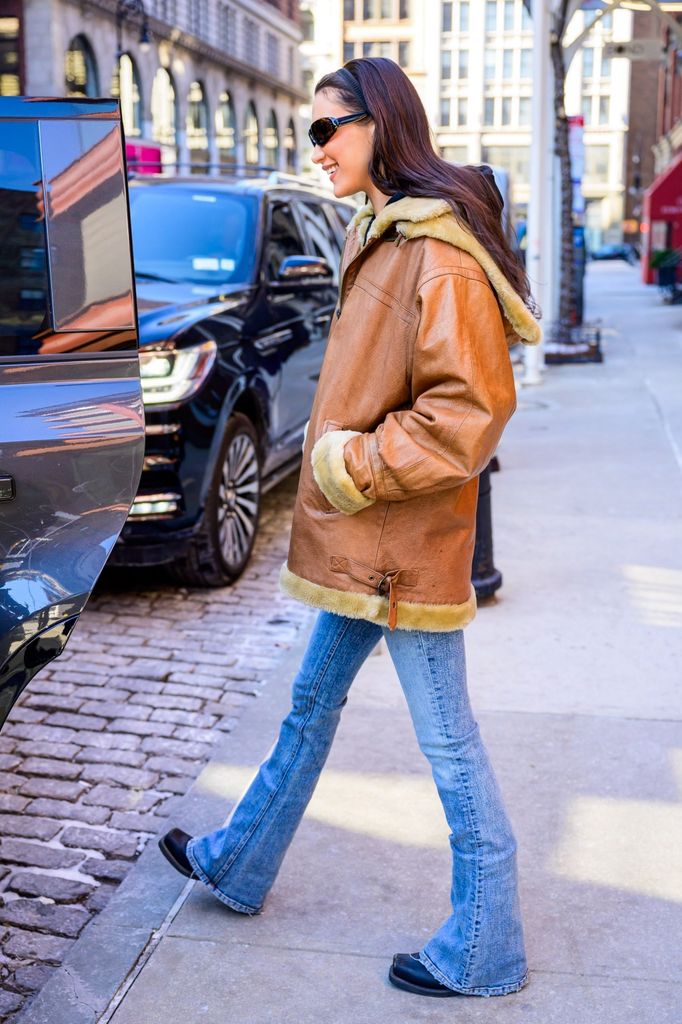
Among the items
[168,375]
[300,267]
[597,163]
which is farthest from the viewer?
[597,163]

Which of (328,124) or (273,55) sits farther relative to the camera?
(273,55)

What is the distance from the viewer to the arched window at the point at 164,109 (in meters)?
50.6

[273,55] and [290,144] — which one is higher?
[273,55]

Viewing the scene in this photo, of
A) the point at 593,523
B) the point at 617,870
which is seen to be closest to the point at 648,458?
the point at 593,523

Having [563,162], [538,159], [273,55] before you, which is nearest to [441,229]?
[538,159]

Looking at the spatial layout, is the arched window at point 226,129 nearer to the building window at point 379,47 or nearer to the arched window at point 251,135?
the arched window at point 251,135

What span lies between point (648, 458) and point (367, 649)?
6.80m

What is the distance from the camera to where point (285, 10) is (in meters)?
73.6

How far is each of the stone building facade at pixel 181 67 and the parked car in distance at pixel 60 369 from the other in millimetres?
24005

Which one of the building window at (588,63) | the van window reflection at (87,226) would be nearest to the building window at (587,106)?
the building window at (588,63)

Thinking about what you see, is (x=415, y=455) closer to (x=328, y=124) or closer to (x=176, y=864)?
(x=328, y=124)

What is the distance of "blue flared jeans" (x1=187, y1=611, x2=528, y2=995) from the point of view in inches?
107

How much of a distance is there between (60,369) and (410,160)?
88cm

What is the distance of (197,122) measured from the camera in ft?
186
